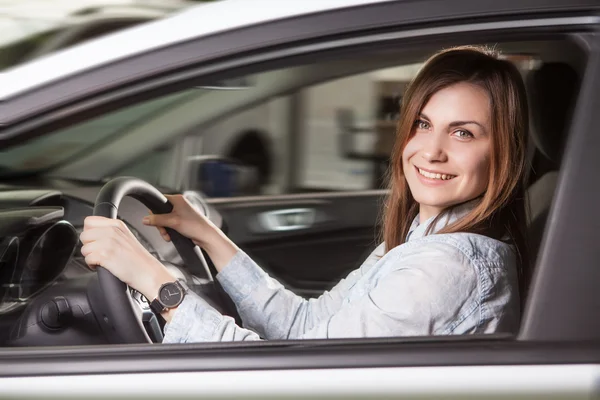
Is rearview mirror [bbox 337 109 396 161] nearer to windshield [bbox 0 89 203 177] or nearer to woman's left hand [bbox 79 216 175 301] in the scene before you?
windshield [bbox 0 89 203 177]

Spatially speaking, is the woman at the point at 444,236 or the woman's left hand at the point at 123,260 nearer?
the woman at the point at 444,236

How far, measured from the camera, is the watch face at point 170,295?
1.57 meters

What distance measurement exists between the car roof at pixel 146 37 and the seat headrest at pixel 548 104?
612mm

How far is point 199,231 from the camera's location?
2.04 meters

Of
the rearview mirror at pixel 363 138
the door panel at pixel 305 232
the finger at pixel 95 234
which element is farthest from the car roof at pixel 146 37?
the rearview mirror at pixel 363 138

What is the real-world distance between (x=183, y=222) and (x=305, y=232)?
3.28 feet

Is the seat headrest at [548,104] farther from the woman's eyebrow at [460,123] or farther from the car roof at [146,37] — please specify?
the car roof at [146,37]

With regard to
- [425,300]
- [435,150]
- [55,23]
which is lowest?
[425,300]

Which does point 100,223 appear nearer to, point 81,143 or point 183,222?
point 183,222

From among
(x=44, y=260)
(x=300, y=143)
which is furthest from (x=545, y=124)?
(x=300, y=143)

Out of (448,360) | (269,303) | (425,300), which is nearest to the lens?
(448,360)

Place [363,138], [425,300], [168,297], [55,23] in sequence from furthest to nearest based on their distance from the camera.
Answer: [55,23] < [363,138] < [168,297] < [425,300]

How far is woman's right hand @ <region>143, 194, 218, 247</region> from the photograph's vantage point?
6.62 feet

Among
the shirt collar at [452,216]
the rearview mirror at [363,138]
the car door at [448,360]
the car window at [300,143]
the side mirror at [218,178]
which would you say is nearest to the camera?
the car door at [448,360]
